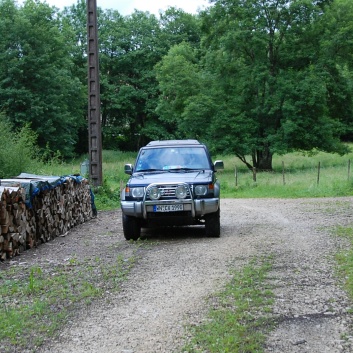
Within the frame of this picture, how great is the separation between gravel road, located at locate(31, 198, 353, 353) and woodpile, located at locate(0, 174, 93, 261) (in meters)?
0.39

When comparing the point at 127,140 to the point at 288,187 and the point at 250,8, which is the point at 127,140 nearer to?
the point at 250,8

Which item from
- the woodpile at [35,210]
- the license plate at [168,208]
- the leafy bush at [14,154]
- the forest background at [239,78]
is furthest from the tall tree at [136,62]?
the license plate at [168,208]

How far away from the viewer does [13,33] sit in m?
49.1

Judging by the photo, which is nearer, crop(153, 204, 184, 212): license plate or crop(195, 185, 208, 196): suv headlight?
crop(153, 204, 184, 212): license plate

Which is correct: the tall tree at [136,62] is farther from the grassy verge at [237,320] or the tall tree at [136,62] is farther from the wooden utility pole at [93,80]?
the grassy verge at [237,320]

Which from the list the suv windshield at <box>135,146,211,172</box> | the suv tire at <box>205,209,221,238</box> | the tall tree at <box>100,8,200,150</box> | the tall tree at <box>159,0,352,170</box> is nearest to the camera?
the suv tire at <box>205,209,221,238</box>

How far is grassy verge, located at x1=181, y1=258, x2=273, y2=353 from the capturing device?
5.10 m

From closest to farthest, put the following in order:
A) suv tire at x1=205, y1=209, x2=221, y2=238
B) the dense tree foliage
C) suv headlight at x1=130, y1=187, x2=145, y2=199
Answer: suv headlight at x1=130, y1=187, x2=145, y2=199, suv tire at x1=205, y1=209, x2=221, y2=238, the dense tree foliage

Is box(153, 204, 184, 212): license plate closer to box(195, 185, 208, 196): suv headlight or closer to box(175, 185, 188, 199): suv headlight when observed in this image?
box(175, 185, 188, 199): suv headlight

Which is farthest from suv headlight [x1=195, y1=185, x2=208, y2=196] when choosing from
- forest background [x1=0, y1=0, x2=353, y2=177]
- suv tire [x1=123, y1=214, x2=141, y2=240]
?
forest background [x1=0, y1=0, x2=353, y2=177]

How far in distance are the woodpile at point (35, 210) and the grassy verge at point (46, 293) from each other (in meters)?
1.36

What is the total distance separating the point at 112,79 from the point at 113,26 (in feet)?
19.8

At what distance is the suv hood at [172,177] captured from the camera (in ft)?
38.9

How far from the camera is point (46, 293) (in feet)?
24.1
